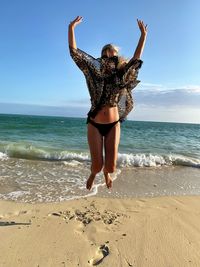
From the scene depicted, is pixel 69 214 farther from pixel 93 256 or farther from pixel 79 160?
pixel 79 160

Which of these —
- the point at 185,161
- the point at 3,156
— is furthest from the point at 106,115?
the point at 185,161

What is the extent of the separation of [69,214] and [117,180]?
13.4 feet

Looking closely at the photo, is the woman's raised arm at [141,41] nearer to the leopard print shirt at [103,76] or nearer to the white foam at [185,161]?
the leopard print shirt at [103,76]

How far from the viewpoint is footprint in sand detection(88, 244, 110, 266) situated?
5594 mm

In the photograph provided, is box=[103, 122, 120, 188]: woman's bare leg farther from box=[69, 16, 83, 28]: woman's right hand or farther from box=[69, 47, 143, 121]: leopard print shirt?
box=[69, 16, 83, 28]: woman's right hand

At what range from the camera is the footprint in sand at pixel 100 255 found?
220 inches

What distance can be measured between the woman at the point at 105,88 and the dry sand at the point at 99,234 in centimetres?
151

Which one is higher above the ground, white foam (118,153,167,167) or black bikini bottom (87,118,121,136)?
black bikini bottom (87,118,121,136)

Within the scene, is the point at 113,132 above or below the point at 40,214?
above

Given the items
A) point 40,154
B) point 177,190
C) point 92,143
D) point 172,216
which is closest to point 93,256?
point 92,143

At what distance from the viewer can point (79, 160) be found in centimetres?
1602

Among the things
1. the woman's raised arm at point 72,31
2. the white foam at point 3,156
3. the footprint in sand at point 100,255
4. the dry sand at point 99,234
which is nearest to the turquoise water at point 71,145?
the white foam at point 3,156

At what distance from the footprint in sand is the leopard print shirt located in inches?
87.3

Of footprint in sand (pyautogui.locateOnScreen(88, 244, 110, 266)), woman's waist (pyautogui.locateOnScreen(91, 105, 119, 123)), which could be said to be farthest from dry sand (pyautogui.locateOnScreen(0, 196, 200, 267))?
woman's waist (pyautogui.locateOnScreen(91, 105, 119, 123))
